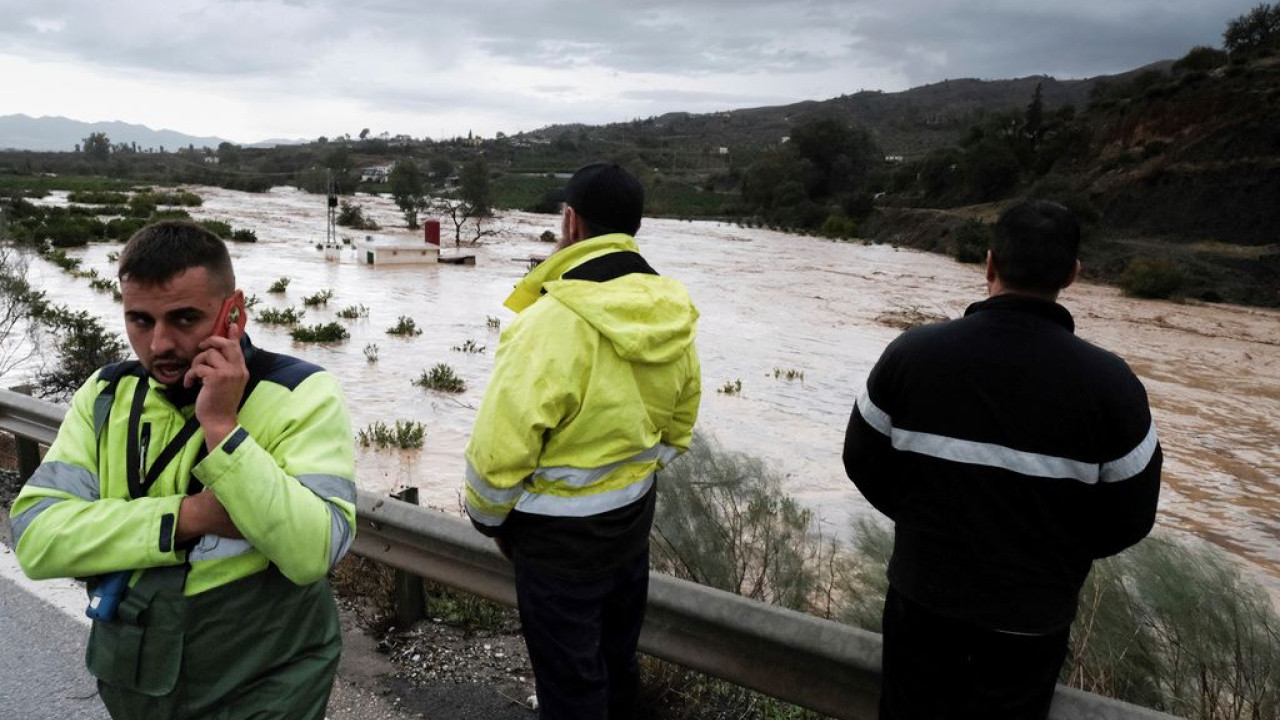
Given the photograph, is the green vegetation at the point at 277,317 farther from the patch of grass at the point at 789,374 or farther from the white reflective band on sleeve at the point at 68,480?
the white reflective band on sleeve at the point at 68,480

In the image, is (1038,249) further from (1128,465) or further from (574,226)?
(574,226)

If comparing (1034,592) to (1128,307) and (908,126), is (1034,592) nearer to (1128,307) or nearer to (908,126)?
(1128,307)

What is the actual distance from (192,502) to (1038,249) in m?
2.04

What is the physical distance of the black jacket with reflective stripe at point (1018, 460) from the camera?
2113 mm

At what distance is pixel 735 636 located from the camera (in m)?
2.78

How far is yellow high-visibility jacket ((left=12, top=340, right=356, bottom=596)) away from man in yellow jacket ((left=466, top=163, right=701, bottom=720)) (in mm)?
504

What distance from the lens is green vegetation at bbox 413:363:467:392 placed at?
12758mm

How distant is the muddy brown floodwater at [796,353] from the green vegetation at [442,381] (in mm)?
221

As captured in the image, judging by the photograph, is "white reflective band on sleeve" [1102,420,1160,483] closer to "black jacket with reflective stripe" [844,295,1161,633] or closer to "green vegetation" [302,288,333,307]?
"black jacket with reflective stripe" [844,295,1161,633]

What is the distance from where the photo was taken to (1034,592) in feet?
7.14

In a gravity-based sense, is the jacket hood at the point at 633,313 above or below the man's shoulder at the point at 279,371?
above

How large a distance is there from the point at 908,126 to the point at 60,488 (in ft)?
558

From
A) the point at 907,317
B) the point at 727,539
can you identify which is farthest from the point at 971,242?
the point at 727,539

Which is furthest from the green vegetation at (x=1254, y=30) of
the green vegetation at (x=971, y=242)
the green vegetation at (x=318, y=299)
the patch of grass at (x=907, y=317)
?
the green vegetation at (x=318, y=299)
